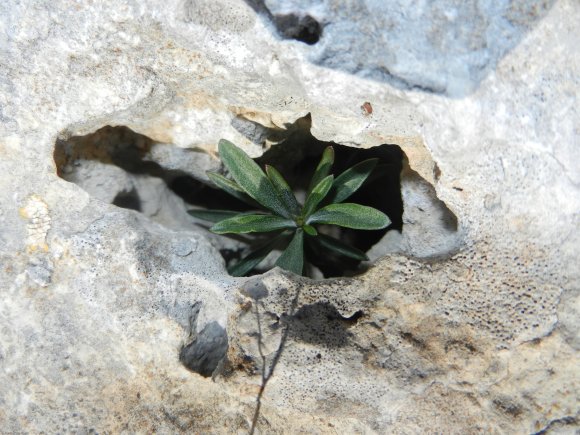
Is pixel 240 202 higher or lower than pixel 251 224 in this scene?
lower

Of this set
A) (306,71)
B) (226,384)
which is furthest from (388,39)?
(226,384)

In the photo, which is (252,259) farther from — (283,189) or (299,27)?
(299,27)

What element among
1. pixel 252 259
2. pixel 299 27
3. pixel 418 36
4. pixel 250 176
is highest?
pixel 418 36

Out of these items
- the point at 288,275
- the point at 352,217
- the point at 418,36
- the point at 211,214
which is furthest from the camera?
the point at 211,214

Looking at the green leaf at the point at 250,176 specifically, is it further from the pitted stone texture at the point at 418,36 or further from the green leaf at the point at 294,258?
the pitted stone texture at the point at 418,36

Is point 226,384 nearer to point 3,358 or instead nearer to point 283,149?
point 3,358

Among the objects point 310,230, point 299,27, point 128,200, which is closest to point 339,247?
point 310,230

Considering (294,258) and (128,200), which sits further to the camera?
(128,200)

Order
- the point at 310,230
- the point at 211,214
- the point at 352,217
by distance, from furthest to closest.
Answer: the point at 211,214
the point at 310,230
the point at 352,217
